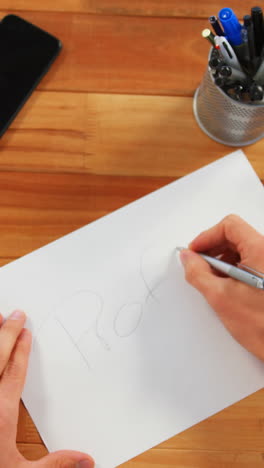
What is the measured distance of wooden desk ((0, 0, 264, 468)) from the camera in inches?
24.1

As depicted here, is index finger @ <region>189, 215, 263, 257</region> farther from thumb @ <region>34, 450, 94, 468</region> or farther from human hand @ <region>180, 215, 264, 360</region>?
thumb @ <region>34, 450, 94, 468</region>

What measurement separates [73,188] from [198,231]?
0.59 feet

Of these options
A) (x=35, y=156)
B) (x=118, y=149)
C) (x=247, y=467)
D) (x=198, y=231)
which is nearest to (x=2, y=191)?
(x=35, y=156)

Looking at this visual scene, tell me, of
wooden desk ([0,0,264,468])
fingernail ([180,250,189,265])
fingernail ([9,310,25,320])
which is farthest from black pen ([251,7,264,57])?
fingernail ([9,310,25,320])

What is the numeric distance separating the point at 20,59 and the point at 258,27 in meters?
0.32

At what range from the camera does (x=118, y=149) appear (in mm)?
626

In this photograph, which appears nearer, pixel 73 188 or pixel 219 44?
pixel 219 44

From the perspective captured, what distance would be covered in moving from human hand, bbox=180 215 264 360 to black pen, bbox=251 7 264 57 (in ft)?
0.67

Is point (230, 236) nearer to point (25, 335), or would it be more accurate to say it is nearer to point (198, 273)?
point (198, 273)

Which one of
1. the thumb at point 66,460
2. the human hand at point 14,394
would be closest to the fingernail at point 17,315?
the human hand at point 14,394

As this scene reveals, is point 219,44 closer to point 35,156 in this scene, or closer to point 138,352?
point 35,156

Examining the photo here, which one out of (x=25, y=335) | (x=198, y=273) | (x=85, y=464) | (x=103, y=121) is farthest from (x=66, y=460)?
(x=103, y=121)

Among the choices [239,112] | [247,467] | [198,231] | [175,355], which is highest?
[239,112]

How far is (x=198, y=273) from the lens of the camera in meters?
0.57
